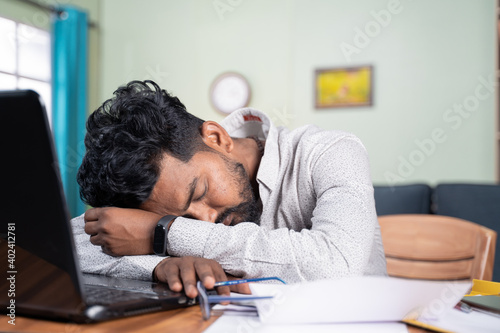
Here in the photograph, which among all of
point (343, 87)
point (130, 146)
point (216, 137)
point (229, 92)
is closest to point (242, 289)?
point (130, 146)

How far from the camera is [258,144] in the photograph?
1.24 meters

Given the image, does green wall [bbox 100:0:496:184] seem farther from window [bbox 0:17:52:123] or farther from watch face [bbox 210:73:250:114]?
window [bbox 0:17:52:123]

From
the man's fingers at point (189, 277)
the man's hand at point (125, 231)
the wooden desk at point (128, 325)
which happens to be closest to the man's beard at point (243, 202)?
the man's hand at point (125, 231)

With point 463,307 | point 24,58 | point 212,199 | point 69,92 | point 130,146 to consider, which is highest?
point 24,58

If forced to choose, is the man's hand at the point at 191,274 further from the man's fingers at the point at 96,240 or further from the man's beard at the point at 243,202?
the man's beard at the point at 243,202

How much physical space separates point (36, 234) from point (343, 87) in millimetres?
3614

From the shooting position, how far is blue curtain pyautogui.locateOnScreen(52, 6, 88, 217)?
3881mm

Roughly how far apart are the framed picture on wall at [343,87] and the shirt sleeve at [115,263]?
126 inches

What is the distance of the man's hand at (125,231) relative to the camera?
0.81m

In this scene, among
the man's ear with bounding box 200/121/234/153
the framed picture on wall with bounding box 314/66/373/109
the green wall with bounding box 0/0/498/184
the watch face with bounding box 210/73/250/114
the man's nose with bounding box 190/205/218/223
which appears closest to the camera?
the man's nose with bounding box 190/205/218/223

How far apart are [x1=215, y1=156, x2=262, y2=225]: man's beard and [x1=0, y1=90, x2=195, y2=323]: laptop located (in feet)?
1.63

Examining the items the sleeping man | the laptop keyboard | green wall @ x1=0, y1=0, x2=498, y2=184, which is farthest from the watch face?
the laptop keyboard

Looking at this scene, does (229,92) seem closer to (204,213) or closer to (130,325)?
(204,213)

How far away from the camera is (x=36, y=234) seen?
45cm
